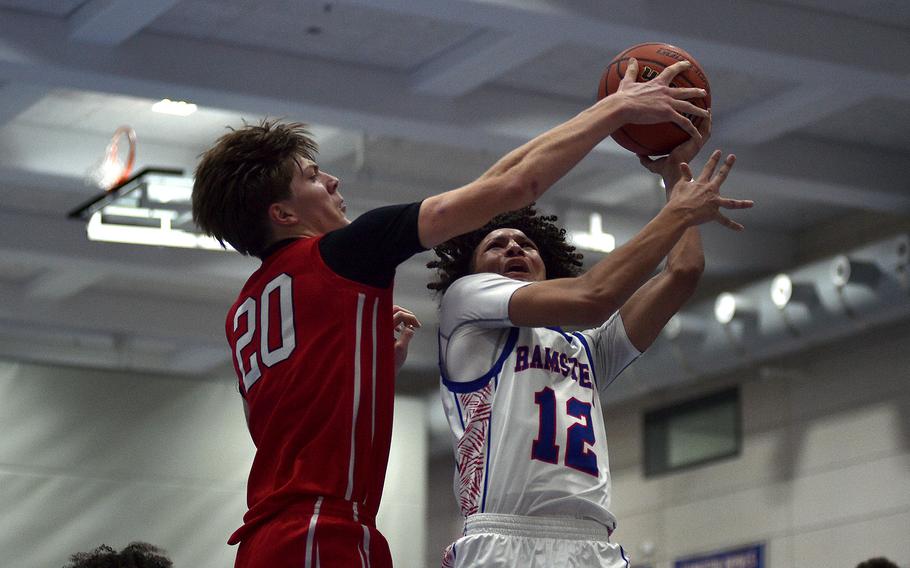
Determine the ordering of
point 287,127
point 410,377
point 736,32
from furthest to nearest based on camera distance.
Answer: point 410,377, point 736,32, point 287,127

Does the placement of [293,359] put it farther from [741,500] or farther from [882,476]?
[741,500]

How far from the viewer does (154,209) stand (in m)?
8.86

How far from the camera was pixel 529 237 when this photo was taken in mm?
4242

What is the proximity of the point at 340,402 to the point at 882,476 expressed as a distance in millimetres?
8247

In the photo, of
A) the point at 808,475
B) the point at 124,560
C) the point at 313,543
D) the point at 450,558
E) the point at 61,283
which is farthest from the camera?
the point at 61,283

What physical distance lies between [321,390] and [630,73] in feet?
3.81

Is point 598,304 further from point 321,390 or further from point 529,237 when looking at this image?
point 529,237

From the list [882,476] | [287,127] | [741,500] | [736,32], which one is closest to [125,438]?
[741,500]

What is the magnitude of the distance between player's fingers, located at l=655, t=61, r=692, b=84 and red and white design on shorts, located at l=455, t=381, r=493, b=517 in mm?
866

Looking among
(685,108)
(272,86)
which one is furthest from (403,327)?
(272,86)

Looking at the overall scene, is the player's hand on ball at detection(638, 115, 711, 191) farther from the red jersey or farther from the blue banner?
the blue banner

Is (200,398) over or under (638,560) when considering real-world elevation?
over

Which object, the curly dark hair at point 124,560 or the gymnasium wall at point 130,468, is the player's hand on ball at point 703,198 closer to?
the curly dark hair at point 124,560

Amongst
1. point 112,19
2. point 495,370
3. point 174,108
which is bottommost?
point 495,370
